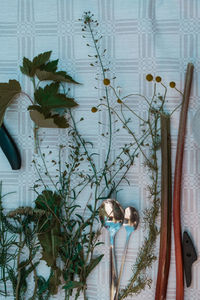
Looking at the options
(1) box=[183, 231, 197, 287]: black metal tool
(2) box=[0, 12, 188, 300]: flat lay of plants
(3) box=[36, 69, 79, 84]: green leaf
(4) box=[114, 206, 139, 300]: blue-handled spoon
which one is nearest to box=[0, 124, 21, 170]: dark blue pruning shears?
(2) box=[0, 12, 188, 300]: flat lay of plants

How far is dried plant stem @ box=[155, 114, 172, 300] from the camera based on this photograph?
0.91m

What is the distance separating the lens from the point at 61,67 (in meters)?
0.97

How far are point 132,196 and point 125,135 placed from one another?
15 centimetres

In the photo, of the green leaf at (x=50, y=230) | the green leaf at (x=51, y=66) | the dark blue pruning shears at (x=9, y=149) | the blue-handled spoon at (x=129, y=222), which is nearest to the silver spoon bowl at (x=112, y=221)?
the blue-handled spoon at (x=129, y=222)

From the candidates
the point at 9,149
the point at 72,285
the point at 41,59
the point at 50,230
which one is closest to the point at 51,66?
the point at 41,59

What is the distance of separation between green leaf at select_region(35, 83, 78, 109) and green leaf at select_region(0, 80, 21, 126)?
6 cm

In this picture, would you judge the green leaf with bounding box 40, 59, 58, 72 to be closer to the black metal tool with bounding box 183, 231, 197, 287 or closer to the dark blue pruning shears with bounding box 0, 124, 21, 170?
the dark blue pruning shears with bounding box 0, 124, 21, 170

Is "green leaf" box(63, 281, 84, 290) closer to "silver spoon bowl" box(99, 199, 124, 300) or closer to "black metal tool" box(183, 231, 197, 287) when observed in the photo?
"silver spoon bowl" box(99, 199, 124, 300)

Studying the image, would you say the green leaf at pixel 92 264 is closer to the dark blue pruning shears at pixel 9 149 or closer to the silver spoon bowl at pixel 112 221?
the silver spoon bowl at pixel 112 221

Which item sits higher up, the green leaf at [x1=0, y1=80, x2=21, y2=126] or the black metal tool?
the green leaf at [x1=0, y1=80, x2=21, y2=126]

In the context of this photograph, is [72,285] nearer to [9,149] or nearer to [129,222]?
[129,222]

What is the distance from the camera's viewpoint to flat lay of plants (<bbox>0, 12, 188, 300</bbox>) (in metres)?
0.93

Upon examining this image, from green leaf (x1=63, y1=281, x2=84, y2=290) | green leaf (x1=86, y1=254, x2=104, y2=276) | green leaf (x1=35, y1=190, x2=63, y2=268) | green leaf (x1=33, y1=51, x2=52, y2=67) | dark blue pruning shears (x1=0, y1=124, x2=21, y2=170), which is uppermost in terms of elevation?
green leaf (x1=33, y1=51, x2=52, y2=67)

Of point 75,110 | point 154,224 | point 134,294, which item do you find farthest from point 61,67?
point 134,294
